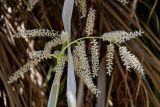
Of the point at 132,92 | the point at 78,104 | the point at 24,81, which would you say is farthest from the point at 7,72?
the point at 132,92

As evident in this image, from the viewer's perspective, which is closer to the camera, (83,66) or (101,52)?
(83,66)

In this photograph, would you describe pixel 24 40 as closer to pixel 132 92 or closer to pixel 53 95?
pixel 132 92

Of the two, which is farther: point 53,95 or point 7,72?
point 7,72

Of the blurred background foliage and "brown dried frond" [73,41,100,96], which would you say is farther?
the blurred background foliage

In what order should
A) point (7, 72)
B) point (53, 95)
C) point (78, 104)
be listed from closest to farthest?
1. point (53, 95)
2. point (78, 104)
3. point (7, 72)

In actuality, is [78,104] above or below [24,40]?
below

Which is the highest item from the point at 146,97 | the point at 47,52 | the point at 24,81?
the point at 47,52

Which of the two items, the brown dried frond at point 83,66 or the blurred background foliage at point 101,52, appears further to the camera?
the blurred background foliage at point 101,52

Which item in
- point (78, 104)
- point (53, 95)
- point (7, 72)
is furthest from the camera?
point (7, 72)
